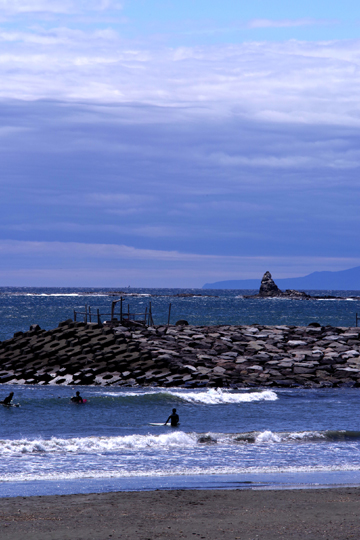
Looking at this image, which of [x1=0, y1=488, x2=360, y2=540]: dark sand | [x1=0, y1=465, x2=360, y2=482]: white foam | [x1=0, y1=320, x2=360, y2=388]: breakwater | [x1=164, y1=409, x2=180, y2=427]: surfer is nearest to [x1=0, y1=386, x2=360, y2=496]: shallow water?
[x1=0, y1=465, x2=360, y2=482]: white foam

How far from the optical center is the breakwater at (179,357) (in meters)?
34.0

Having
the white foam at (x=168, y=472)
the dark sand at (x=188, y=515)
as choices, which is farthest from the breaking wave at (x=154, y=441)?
the dark sand at (x=188, y=515)

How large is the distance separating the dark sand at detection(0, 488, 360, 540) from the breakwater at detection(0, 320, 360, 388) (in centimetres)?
1909

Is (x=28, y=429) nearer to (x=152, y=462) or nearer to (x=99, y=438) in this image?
(x=99, y=438)

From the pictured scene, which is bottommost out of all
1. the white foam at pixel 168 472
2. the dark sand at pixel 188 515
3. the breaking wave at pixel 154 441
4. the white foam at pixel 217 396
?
the white foam at pixel 217 396

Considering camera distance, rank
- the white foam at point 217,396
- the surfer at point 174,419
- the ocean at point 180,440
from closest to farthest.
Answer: the ocean at point 180,440 → the surfer at point 174,419 → the white foam at point 217,396

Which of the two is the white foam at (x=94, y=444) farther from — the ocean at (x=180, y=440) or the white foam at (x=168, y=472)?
the white foam at (x=168, y=472)

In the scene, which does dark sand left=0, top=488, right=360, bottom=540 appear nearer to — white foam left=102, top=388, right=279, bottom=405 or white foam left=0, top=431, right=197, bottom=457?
white foam left=0, top=431, right=197, bottom=457

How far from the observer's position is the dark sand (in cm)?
1074

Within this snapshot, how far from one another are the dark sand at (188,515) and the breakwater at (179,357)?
62.6 feet

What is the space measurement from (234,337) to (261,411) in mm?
16137

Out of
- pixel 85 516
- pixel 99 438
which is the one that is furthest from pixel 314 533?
pixel 99 438

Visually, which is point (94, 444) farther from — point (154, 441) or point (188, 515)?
point (188, 515)

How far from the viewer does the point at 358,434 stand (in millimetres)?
21609
